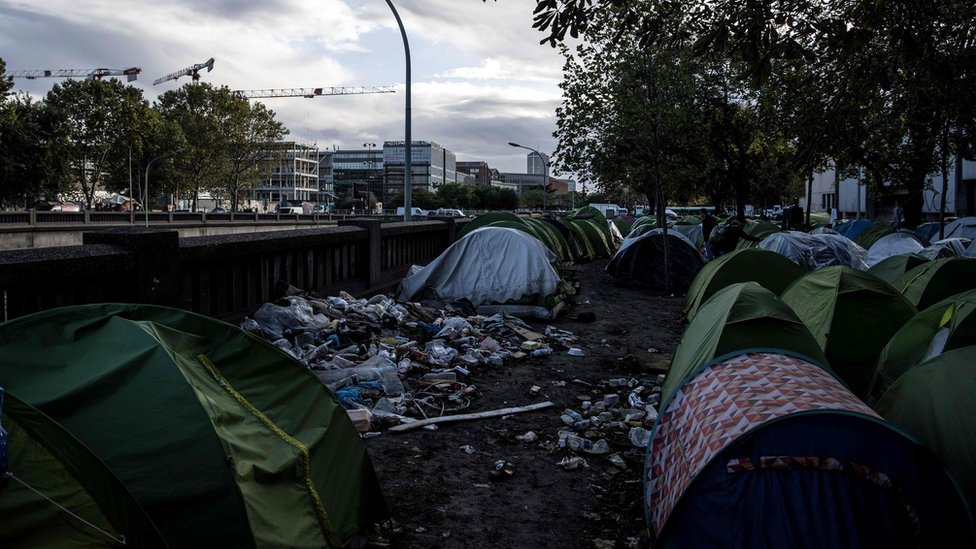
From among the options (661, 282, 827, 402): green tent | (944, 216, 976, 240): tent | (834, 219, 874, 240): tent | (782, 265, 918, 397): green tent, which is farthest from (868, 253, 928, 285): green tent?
(834, 219, 874, 240): tent

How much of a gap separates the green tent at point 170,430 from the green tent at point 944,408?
10.3 ft

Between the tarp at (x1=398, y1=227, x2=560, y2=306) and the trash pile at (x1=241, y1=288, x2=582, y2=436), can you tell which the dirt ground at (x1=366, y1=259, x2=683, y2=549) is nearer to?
the trash pile at (x1=241, y1=288, x2=582, y2=436)

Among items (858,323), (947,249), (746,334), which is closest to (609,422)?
(746,334)

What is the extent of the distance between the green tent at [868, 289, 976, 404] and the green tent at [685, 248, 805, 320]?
500 cm

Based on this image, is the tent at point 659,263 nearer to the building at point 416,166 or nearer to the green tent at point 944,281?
the green tent at point 944,281

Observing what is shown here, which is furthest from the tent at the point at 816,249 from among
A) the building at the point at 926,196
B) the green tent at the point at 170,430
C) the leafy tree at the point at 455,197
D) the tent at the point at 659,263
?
the leafy tree at the point at 455,197

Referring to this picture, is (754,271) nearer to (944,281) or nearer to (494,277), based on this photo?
(944,281)

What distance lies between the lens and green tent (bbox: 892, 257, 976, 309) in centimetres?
816

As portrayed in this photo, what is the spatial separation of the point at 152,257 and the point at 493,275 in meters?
7.06

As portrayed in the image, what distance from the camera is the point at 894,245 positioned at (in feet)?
53.8

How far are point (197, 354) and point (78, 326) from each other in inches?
22.6

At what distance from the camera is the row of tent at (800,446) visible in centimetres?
323

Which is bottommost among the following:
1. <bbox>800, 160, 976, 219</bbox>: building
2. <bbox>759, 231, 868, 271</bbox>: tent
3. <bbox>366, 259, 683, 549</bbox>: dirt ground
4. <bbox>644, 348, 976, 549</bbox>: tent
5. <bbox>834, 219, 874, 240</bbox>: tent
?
<bbox>366, 259, 683, 549</bbox>: dirt ground

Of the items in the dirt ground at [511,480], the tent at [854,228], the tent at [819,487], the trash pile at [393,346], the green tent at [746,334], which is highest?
the tent at [854,228]
